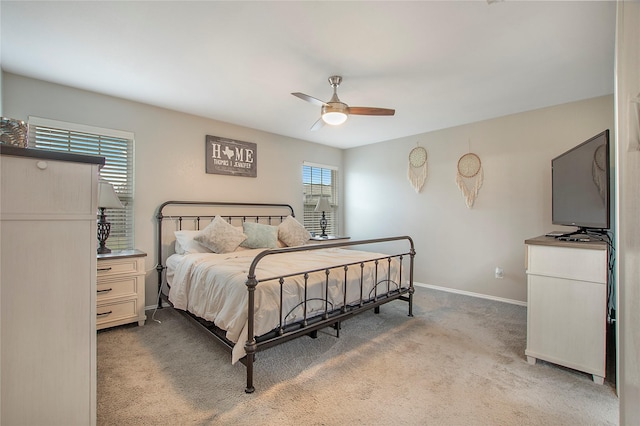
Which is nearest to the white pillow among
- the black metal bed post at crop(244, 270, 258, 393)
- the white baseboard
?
the black metal bed post at crop(244, 270, 258, 393)

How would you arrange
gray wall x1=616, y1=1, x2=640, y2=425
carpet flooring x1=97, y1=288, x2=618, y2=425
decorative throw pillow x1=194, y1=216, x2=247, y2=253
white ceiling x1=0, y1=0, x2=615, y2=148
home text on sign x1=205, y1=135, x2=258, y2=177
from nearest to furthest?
1. gray wall x1=616, y1=1, x2=640, y2=425
2. carpet flooring x1=97, y1=288, x2=618, y2=425
3. white ceiling x1=0, y1=0, x2=615, y2=148
4. decorative throw pillow x1=194, y1=216, x2=247, y2=253
5. home text on sign x1=205, y1=135, x2=258, y2=177

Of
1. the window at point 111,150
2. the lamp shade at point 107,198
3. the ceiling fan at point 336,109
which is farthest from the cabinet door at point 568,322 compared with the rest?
the window at point 111,150

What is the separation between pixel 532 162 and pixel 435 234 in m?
1.61

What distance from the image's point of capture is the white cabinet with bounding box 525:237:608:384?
206 centimetres

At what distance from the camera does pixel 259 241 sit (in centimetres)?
383

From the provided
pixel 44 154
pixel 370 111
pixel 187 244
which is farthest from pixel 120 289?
pixel 370 111

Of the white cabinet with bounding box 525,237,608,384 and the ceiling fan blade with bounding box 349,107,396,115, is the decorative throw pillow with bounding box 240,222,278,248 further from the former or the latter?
the white cabinet with bounding box 525,237,608,384

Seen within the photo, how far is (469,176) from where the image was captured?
14.0 feet

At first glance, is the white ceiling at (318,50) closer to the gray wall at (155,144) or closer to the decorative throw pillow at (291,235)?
the gray wall at (155,144)

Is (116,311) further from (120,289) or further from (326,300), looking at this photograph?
(326,300)

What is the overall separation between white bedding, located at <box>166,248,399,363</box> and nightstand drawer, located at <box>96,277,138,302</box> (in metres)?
0.38

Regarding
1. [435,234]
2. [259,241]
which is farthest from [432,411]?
[435,234]

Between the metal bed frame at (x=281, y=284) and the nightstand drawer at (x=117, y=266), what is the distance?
543 millimetres

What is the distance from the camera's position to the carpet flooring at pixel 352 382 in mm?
1732
